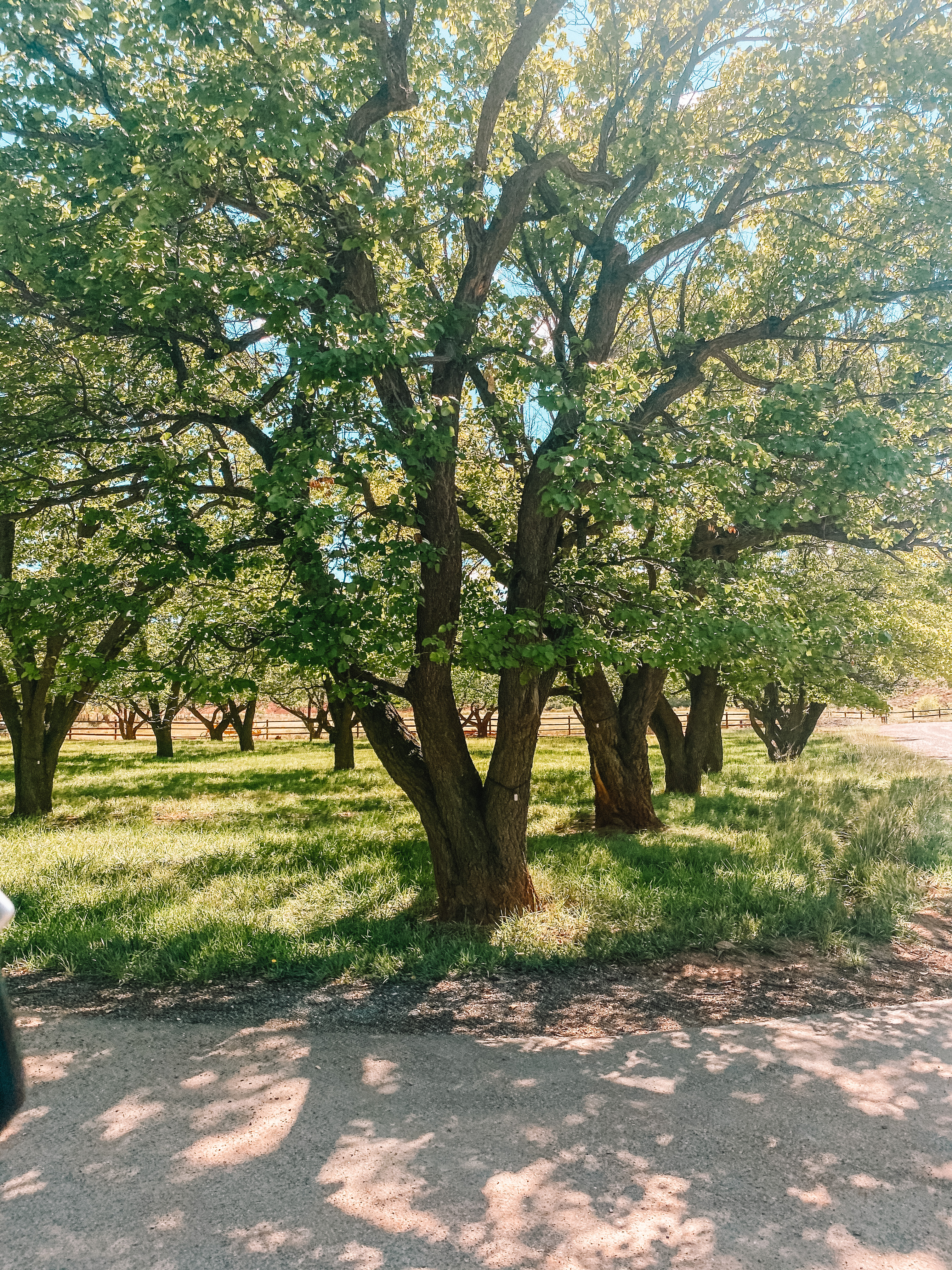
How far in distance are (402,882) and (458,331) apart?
592 centimetres

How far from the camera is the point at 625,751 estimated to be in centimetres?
1308

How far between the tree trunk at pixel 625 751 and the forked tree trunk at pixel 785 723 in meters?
10.9

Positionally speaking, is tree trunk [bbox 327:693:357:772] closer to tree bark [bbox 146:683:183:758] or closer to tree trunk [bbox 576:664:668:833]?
tree bark [bbox 146:683:183:758]

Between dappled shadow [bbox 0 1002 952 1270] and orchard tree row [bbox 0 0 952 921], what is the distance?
9.67 ft

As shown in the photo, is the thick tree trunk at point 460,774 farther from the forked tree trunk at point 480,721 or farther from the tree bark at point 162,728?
the forked tree trunk at point 480,721

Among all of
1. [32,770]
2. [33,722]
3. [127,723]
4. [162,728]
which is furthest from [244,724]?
[33,722]

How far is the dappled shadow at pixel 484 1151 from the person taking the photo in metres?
3.51

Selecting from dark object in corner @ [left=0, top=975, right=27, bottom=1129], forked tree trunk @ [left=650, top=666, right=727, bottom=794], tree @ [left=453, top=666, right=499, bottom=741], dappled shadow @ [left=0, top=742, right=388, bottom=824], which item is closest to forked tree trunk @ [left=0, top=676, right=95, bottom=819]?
dappled shadow @ [left=0, top=742, right=388, bottom=824]

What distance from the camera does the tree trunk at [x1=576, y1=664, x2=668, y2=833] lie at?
12461 mm

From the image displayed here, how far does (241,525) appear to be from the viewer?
371 inches

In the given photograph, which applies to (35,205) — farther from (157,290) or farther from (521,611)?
(521,611)

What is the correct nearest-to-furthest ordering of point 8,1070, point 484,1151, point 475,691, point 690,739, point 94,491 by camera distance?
point 8,1070
point 484,1151
point 94,491
point 690,739
point 475,691

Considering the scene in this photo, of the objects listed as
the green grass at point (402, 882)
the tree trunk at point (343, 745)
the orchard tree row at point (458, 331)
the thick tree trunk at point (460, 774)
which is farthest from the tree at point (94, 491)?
the tree trunk at point (343, 745)

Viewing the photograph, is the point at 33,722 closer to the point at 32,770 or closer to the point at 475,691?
the point at 32,770
